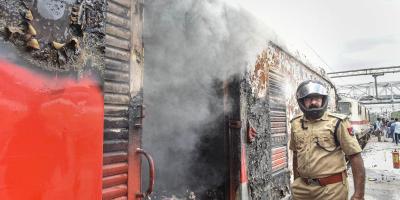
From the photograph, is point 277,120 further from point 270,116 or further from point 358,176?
point 358,176

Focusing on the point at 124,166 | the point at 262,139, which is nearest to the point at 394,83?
the point at 262,139

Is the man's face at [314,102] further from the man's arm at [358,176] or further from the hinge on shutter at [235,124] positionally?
the hinge on shutter at [235,124]

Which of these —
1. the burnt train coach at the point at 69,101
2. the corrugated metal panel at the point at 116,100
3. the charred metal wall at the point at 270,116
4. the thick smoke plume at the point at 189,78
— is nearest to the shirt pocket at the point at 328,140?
the charred metal wall at the point at 270,116

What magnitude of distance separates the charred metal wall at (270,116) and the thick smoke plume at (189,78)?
433 mm

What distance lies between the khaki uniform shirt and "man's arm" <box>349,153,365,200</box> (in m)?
0.08

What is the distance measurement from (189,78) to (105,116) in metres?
2.40

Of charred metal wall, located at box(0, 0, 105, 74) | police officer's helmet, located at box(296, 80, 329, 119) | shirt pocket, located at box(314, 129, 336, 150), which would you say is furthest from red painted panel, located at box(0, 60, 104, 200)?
shirt pocket, located at box(314, 129, 336, 150)

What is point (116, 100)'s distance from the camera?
8.42 feet

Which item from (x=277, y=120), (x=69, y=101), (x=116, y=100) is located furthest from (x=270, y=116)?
(x=69, y=101)

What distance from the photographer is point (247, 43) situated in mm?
4797

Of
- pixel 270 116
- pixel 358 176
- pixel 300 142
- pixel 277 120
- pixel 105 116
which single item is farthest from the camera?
pixel 277 120

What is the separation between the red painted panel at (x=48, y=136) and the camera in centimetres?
167

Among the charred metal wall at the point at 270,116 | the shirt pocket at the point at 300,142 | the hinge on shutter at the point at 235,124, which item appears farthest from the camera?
the charred metal wall at the point at 270,116

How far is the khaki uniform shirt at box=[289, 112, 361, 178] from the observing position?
3338 millimetres
